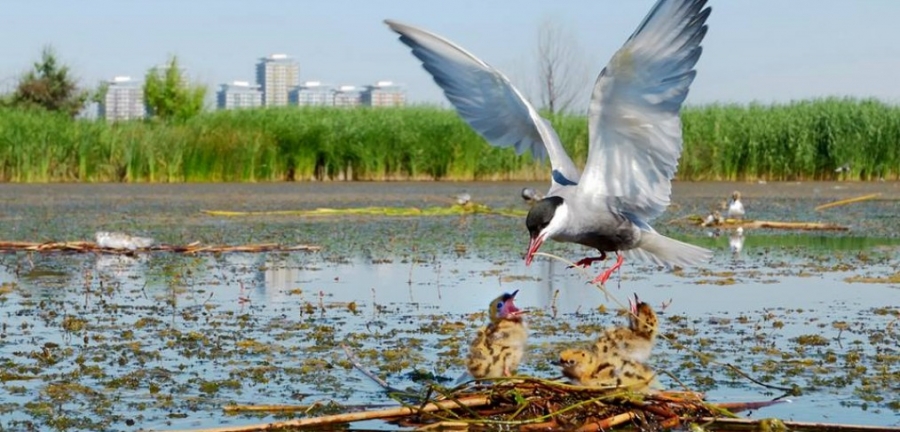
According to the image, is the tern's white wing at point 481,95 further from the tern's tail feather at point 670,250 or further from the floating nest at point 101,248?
the floating nest at point 101,248

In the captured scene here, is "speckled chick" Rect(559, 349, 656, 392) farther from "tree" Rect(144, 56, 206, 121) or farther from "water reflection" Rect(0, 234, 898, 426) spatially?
"tree" Rect(144, 56, 206, 121)

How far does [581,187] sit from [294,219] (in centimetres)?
1114

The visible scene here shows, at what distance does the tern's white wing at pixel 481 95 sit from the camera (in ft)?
27.7

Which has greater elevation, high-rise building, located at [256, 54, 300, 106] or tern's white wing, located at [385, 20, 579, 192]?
high-rise building, located at [256, 54, 300, 106]

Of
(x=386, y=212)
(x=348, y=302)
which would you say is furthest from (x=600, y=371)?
(x=386, y=212)

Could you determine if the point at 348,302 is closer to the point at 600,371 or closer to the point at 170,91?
the point at 600,371

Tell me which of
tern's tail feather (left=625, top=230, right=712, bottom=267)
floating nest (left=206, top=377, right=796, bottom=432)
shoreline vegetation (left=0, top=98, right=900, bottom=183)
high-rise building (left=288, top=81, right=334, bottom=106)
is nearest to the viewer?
floating nest (left=206, top=377, right=796, bottom=432)

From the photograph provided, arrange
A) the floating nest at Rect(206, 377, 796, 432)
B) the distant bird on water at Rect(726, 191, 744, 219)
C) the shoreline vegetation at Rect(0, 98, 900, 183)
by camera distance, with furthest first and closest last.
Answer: the shoreline vegetation at Rect(0, 98, 900, 183)
the distant bird on water at Rect(726, 191, 744, 219)
the floating nest at Rect(206, 377, 796, 432)

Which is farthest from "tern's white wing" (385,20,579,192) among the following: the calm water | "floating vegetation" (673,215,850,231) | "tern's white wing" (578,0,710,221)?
"floating vegetation" (673,215,850,231)

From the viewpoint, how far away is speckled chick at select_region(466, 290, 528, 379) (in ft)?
22.2

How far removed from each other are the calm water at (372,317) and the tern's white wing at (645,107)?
903 mm

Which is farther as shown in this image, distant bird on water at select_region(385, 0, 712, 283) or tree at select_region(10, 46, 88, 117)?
tree at select_region(10, 46, 88, 117)

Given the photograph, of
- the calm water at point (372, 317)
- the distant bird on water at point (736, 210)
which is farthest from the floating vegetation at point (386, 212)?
the distant bird on water at point (736, 210)

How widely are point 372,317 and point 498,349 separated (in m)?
2.39
